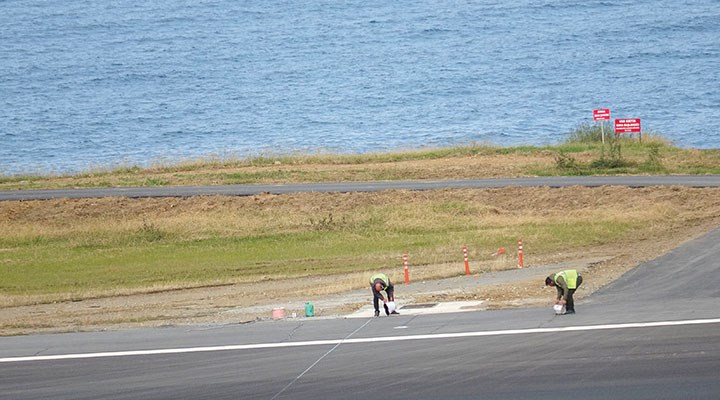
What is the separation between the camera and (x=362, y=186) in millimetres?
69875

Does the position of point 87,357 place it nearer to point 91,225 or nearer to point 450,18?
point 91,225

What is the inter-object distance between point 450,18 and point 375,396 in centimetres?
17166

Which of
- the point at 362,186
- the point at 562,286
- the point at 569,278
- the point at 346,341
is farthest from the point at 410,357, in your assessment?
the point at 362,186

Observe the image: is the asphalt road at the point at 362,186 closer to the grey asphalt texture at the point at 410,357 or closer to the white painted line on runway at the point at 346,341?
the grey asphalt texture at the point at 410,357

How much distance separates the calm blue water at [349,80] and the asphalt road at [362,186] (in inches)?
1386

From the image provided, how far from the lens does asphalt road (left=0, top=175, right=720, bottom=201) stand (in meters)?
64.8

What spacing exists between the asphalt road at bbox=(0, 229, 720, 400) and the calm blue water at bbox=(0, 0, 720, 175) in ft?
249

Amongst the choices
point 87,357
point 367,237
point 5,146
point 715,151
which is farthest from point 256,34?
point 87,357

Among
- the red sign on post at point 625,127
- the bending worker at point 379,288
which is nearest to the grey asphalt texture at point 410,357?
the bending worker at point 379,288

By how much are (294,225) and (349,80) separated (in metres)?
108

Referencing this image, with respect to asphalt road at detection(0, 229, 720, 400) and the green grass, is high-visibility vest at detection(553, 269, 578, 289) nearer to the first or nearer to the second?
asphalt road at detection(0, 229, 720, 400)

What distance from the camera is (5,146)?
132 m

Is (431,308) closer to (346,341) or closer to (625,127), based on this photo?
(346,341)

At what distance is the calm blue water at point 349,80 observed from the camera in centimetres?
12750
